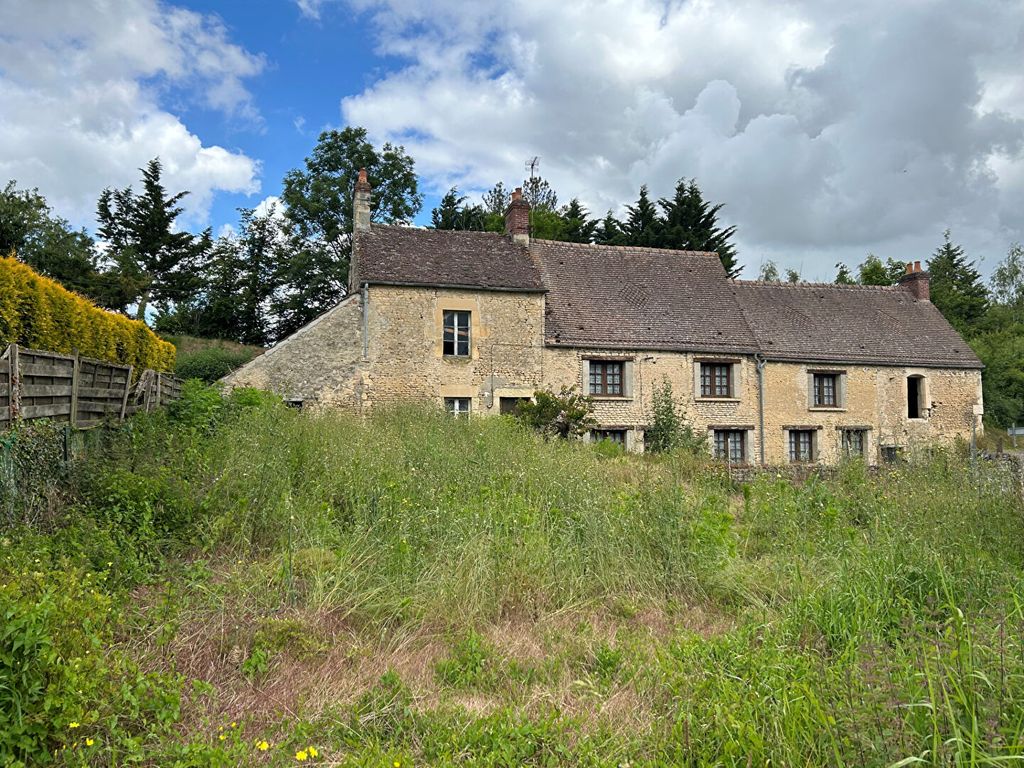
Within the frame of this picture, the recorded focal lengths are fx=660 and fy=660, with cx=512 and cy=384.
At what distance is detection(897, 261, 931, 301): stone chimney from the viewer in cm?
2425

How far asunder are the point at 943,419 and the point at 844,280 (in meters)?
24.4

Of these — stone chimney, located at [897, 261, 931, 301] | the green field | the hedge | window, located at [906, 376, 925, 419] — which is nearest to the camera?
the green field

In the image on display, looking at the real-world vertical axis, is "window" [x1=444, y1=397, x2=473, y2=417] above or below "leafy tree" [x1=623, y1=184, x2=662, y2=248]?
below

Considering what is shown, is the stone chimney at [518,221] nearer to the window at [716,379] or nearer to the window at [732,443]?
the window at [716,379]

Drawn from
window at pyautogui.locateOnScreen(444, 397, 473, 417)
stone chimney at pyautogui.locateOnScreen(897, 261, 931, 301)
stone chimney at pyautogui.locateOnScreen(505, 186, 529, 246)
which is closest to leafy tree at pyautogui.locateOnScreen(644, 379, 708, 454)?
window at pyautogui.locateOnScreen(444, 397, 473, 417)

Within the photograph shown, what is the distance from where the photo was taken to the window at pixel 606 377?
1917cm

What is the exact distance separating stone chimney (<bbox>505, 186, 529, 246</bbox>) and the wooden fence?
1320 cm

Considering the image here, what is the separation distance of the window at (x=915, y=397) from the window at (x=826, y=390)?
108 inches

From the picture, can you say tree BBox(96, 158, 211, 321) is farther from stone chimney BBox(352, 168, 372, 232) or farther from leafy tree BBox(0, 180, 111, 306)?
stone chimney BBox(352, 168, 372, 232)

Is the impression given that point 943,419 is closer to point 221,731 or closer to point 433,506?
point 433,506

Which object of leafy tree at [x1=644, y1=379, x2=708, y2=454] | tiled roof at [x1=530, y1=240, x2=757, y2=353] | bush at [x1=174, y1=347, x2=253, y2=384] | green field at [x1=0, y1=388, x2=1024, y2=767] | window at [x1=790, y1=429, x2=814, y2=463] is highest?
tiled roof at [x1=530, y1=240, x2=757, y2=353]

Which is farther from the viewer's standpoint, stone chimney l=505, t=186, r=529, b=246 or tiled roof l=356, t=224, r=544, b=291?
stone chimney l=505, t=186, r=529, b=246

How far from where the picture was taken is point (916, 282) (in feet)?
80.2

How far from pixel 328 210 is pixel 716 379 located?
72.8 ft
